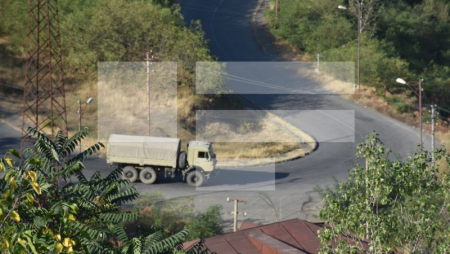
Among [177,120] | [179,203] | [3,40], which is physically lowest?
[179,203]

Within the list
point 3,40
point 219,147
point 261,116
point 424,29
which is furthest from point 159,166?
point 424,29

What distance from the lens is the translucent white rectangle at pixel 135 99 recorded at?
37812 millimetres

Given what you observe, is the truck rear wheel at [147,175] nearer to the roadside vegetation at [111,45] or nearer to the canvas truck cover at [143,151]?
the canvas truck cover at [143,151]

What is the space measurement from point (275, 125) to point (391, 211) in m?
28.4

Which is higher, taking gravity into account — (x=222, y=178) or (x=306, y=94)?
(x=306, y=94)

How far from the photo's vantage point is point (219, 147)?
36.4 metres

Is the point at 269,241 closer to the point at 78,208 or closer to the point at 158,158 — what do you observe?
the point at 78,208

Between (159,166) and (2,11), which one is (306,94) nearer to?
(159,166)

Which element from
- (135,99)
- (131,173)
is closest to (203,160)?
(131,173)

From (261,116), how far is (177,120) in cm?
567

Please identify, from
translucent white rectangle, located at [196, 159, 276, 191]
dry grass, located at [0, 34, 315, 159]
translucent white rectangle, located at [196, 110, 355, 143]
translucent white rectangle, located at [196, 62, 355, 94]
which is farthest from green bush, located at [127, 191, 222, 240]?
translucent white rectangle, located at [196, 62, 355, 94]

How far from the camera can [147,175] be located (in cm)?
3092

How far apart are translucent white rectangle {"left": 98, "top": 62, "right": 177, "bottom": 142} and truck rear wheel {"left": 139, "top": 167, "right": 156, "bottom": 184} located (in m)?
5.75

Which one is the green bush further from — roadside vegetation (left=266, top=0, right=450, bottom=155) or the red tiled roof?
roadside vegetation (left=266, top=0, right=450, bottom=155)
